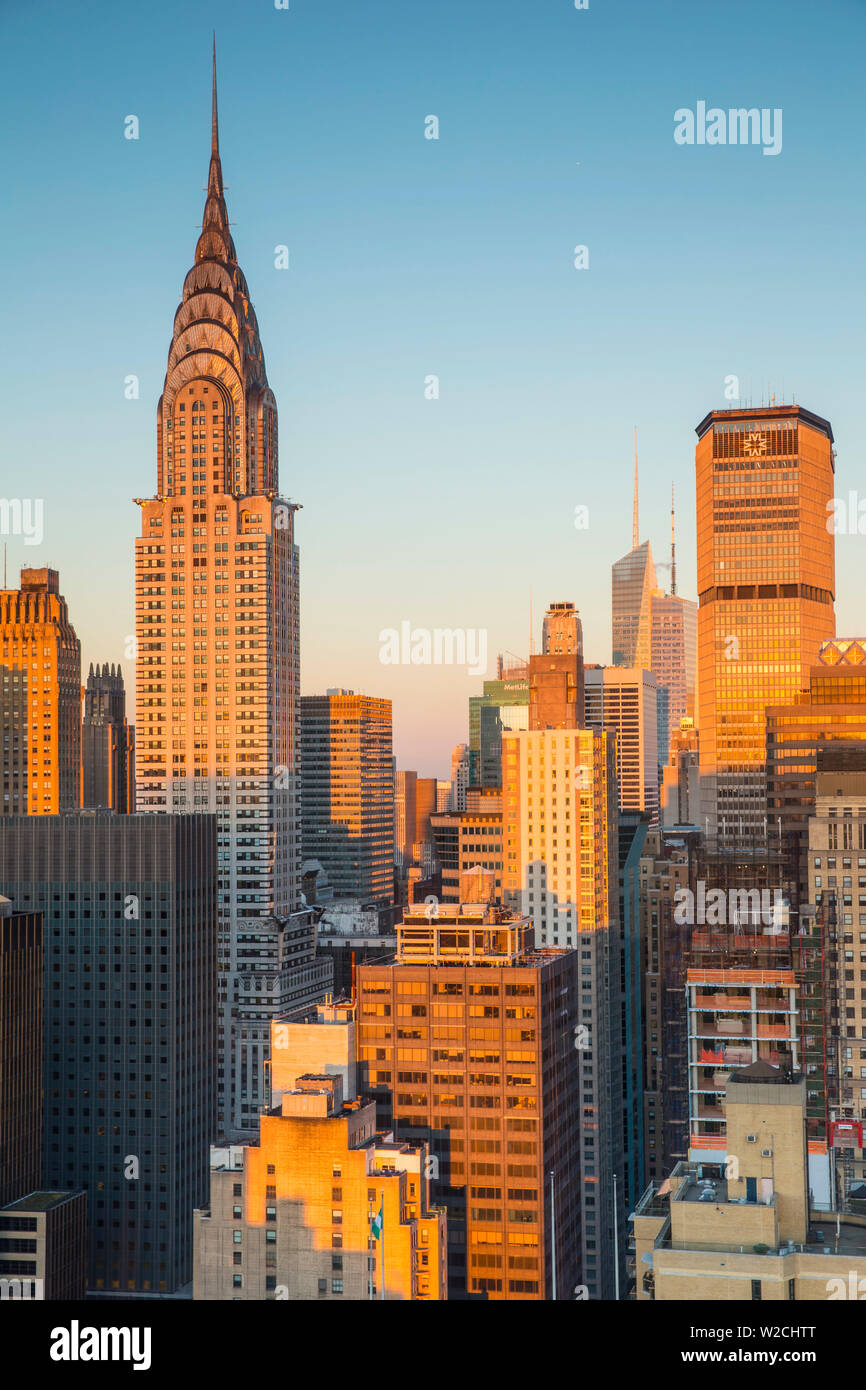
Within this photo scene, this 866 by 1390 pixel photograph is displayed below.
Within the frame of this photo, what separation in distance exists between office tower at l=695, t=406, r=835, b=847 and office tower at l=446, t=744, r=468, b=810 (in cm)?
1583

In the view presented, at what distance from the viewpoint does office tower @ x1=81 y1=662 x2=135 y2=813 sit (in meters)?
61.2

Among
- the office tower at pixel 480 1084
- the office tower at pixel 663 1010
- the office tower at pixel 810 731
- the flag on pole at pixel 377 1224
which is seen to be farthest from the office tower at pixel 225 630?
the flag on pole at pixel 377 1224

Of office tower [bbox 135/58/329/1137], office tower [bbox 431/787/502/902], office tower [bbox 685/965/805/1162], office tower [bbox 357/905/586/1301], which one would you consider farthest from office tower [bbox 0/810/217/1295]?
office tower [bbox 685/965/805/1162]

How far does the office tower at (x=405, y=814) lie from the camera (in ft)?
295

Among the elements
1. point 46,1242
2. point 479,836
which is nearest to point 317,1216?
point 46,1242

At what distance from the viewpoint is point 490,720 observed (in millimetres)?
84750

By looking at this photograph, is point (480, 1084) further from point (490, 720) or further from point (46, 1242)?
point (490, 720)

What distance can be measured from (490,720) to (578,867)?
37.1m

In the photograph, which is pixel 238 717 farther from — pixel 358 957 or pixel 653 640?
pixel 653 640

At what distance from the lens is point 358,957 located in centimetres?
6231

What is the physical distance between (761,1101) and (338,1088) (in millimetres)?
9926

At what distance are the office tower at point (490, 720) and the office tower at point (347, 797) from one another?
5613 mm

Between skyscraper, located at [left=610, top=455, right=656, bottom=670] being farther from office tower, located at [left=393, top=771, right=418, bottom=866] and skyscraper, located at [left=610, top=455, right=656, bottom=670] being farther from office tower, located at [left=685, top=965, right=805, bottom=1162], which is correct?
office tower, located at [left=685, top=965, right=805, bottom=1162]

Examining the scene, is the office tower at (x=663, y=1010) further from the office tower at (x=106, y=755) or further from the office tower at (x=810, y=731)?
the office tower at (x=106, y=755)
